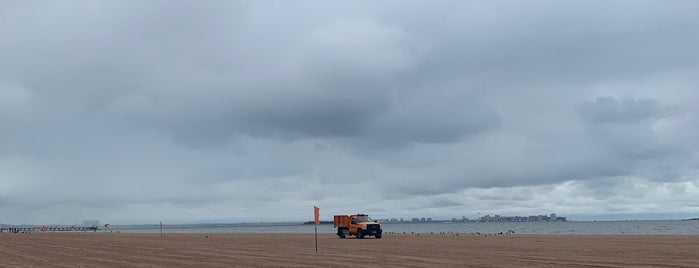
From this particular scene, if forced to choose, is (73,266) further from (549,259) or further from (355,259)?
(549,259)

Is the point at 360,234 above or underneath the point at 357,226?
underneath

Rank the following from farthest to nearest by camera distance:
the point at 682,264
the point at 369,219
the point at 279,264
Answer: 1. the point at 369,219
2. the point at 279,264
3. the point at 682,264

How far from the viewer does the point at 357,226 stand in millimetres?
58875

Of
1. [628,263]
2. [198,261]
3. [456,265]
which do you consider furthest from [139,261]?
[628,263]

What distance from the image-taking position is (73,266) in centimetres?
2711

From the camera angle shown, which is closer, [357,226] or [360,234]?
[360,234]

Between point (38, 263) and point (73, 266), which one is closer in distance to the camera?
point (73, 266)

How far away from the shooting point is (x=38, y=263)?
96.4ft

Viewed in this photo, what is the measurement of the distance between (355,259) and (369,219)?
3133 cm

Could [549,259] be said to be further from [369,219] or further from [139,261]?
[369,219]

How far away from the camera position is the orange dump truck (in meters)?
58.1

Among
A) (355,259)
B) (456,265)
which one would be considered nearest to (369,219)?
(355,259)

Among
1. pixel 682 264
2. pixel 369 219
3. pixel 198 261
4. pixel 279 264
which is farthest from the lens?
pixel 369 219

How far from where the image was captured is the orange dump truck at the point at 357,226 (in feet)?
191
